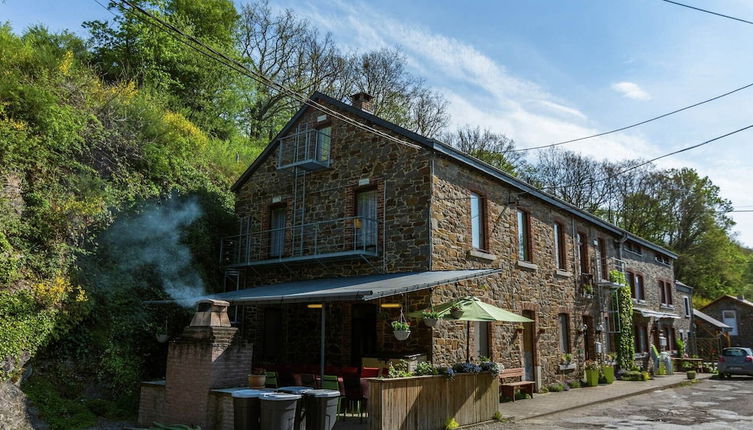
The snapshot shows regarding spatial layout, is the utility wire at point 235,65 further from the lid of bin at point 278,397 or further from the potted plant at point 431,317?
the lid of bin at point 278,397

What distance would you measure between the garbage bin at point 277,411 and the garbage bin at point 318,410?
0.44 metres

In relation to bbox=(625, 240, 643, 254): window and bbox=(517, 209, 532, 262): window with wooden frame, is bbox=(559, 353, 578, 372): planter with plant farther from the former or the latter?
bbox=(625, 240, 643, 254): window

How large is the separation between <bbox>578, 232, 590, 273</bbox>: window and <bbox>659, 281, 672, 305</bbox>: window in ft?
33.0

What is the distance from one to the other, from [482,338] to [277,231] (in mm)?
6713

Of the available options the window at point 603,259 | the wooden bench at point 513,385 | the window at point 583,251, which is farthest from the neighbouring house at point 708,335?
the wooden bench at point 513,385

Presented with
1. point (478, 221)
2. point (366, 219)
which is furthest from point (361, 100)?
point (478, 221)

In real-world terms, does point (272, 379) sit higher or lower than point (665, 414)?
higher

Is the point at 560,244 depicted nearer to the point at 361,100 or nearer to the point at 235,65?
the point at 361,100

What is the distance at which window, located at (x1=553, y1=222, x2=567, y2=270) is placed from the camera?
57.6 ft

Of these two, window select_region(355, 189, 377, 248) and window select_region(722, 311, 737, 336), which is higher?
window select_region(355, 189, 377, 248)

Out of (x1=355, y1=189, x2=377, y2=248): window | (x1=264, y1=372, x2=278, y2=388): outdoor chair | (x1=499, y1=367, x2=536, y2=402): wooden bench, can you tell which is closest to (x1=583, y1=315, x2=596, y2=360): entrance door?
(x1=499, y1=367, x2=536, y2=402): wooden bench

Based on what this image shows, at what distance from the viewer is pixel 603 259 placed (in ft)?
68.1

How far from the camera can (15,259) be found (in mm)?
10453

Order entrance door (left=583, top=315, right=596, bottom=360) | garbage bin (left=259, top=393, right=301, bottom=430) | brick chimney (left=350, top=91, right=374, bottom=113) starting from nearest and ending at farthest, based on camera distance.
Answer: garbage bin (left=259, top=393, right=301, bottom=430) < brick chimney (left=350, top=91, right=374, bottom=113) < entrance door (left=583, top=315, right=596, bottom=360)
